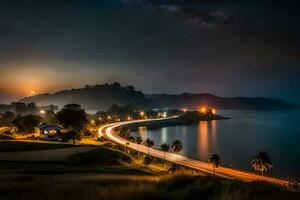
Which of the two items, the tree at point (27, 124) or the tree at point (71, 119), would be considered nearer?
the tree at point (27, 124)

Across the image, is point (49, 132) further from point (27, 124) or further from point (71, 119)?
point (71, 119)

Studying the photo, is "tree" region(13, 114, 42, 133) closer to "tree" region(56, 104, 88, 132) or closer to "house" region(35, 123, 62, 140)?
"tree" region(56, 104, 88, 132)

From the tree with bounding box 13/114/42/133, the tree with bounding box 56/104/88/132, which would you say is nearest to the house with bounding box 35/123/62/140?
the tree with bounding box 13/114/42/133

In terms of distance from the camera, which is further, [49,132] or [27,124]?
[27,124]

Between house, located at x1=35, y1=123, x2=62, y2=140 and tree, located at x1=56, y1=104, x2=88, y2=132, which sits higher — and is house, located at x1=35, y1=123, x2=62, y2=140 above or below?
below

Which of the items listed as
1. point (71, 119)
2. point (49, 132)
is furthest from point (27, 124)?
point (49, 132)

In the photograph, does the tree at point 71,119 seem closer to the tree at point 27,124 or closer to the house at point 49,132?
the tree at point 27,124

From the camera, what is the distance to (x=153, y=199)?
35.4ft

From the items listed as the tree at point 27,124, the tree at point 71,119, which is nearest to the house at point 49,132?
the tree at point 27,124

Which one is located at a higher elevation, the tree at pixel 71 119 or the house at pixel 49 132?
the tree at pixel 71 119

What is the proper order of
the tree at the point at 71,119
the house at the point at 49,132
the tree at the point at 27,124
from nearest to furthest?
the house at the point at 49,132, the tree at the point at 27,124, the tree at the point at 71,119

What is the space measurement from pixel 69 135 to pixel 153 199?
73.9 metres

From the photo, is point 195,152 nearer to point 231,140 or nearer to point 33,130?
point 231,140

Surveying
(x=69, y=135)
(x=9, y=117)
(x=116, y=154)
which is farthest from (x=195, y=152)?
(x=9, y=117)
